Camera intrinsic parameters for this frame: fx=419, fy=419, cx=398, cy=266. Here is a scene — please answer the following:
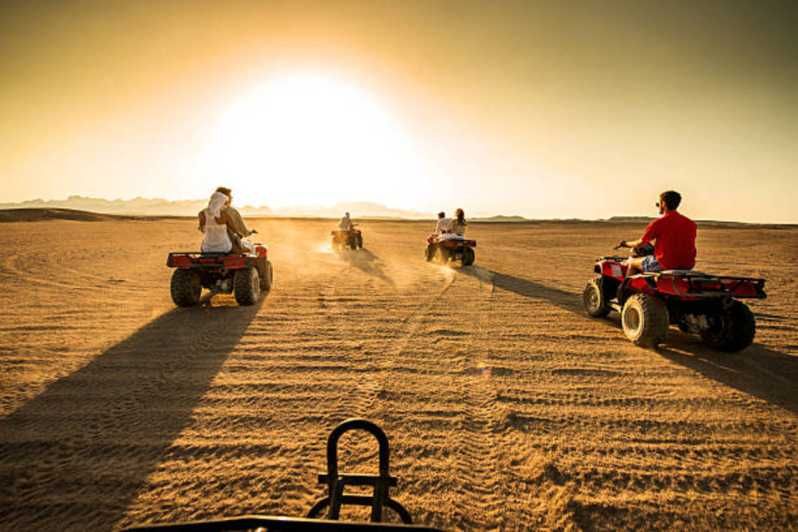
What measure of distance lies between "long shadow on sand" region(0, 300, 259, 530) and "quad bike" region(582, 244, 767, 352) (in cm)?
488

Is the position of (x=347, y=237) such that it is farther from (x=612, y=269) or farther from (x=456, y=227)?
(x=612, y=269)

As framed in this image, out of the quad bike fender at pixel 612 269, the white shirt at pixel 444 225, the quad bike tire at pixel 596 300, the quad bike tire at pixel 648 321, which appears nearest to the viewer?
the quad bike tire at pixel 648 321

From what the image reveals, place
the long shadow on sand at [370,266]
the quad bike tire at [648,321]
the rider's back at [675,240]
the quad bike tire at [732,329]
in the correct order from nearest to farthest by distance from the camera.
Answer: the quad bike tire at [732,329]
the quad bike tire at [648,321]
the rider's back at [675,240]
the long shadow on sand at [370,266]

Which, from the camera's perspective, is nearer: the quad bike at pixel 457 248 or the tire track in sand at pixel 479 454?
the tire track in sand at pixel 479 454

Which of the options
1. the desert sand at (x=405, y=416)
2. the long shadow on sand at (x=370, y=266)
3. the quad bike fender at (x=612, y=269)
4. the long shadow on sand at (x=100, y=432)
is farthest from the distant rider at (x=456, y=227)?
the long shadow on sand at (x=100, y=432)

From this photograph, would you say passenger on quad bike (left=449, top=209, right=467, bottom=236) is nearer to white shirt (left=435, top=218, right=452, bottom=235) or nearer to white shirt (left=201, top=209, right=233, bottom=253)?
white shirt (left=435, top=218, right=452, bottom=235)

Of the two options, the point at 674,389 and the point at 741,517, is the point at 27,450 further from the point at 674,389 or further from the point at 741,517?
the point at 674,389

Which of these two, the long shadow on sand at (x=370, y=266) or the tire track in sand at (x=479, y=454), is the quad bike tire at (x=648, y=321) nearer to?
the tire track in sand at (x=479, y=454)

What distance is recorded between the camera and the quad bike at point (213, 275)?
21.6 feet

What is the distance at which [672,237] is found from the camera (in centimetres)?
509

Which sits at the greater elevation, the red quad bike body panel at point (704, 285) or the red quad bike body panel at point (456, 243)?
the red quad bike body panel at point (456, 243)

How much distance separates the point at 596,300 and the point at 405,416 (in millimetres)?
4453

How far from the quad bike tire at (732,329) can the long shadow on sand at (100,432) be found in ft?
18.5

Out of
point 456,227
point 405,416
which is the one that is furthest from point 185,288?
point 456,227
